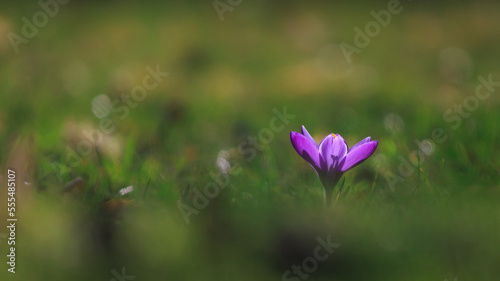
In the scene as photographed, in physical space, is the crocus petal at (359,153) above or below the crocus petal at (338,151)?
below

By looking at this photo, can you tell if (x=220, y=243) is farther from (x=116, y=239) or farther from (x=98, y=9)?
(x=98, y=9)

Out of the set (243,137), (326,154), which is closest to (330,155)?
(326,154)

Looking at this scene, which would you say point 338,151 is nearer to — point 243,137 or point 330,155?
point 330,155

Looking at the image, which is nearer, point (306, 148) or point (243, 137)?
point (306, 148)

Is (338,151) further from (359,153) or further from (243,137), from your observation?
(243,137)

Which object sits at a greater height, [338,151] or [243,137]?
[243,137]

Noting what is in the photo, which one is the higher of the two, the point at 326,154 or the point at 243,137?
the point at 243,137

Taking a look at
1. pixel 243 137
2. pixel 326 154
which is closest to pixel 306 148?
pixel 326 154

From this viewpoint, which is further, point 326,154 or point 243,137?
point 243,137

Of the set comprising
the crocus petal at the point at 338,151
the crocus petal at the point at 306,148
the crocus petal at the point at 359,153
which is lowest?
the crocus petal at the point at 359,153
